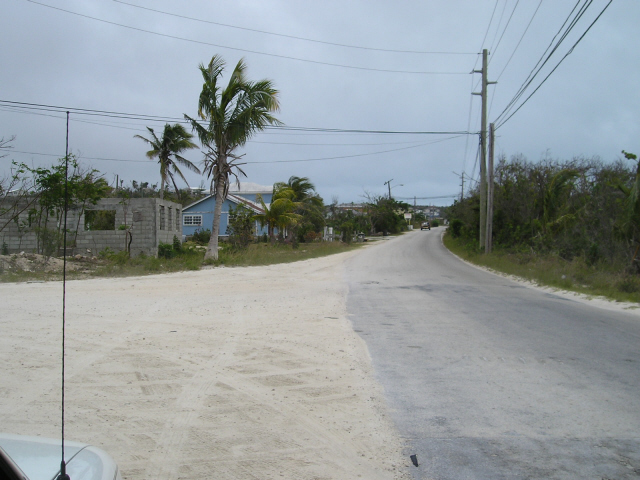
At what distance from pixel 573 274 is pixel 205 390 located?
591 inches

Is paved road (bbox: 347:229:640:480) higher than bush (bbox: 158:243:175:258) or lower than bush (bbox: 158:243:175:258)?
lower

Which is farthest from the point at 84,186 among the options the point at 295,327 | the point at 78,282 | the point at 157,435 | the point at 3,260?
the point at 157,435

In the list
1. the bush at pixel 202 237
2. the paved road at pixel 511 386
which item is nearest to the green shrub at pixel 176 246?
the paved road at pixel 511 386

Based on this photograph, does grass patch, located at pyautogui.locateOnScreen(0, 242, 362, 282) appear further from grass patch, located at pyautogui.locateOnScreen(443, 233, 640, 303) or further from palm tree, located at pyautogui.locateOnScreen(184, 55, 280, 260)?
grass patch, located at pyautogui.locateOnScreen(443, 233, 640, 303)

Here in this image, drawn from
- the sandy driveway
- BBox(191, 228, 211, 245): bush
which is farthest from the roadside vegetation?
BBox(191, 228, 211, 245): bush

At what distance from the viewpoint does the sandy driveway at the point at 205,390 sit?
13.0 feet

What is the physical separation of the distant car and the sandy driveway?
145 centimetres

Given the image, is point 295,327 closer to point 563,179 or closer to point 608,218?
point 608,218

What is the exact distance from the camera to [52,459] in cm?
218

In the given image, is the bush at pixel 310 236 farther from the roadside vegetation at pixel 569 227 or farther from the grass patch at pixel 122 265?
the grass patch at pixel 122 265

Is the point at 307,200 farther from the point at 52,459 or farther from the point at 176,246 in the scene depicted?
the point at 52,459

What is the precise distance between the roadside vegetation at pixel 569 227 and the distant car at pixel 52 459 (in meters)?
→ 13.5

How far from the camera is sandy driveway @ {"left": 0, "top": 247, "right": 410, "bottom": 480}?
395 cm

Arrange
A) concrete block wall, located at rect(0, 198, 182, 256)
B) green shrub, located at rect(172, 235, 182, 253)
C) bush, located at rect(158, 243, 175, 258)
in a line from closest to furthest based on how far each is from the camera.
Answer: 1. bush, located at rect(158, 243, 175, 258)
2. concrete block wall, located at rect(0, 198, 182, 256)
3. green shrub, located at rect(172, 235, 182, 253)
